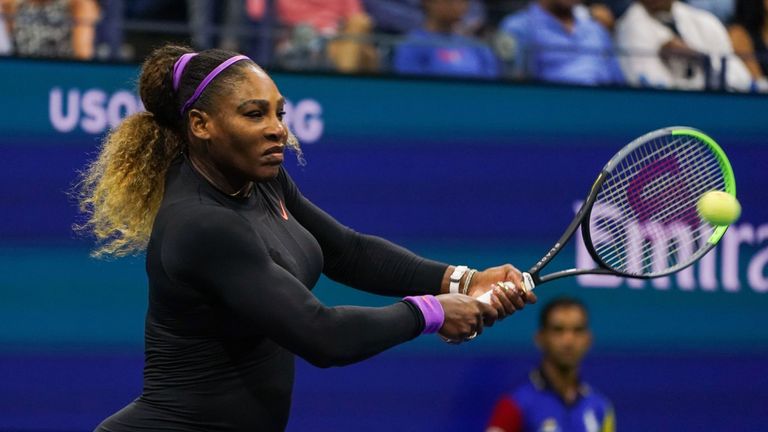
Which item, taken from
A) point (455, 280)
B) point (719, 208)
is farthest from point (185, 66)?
point (719, 208)

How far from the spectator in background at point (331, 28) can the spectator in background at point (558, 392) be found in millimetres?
1366

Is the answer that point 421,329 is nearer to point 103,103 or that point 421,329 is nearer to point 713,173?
point 713,173

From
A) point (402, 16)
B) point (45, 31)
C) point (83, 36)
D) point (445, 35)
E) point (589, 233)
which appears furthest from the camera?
point (402, 16)


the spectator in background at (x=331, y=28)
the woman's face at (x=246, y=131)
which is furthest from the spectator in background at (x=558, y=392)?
the woman's face at (x=246, y=131)

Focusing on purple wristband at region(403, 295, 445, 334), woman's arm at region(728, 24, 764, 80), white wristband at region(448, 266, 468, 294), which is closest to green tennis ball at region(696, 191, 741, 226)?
white wristband at region(448, 266, 468, 294)

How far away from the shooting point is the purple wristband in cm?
292

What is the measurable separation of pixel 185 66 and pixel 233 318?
0.62m

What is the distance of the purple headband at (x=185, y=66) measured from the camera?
2.89 meters

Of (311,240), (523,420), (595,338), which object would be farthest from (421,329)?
(595,338)

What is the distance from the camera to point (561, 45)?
230 inches

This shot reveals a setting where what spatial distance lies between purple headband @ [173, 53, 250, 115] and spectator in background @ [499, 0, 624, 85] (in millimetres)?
2706

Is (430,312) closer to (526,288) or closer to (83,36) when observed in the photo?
(526,288)

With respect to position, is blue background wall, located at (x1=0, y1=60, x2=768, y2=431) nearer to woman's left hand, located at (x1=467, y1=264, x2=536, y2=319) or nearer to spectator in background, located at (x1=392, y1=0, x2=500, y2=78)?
spectator in background, located at (x1=392, y1=0, x2=500, y2=78)

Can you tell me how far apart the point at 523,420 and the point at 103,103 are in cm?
216
